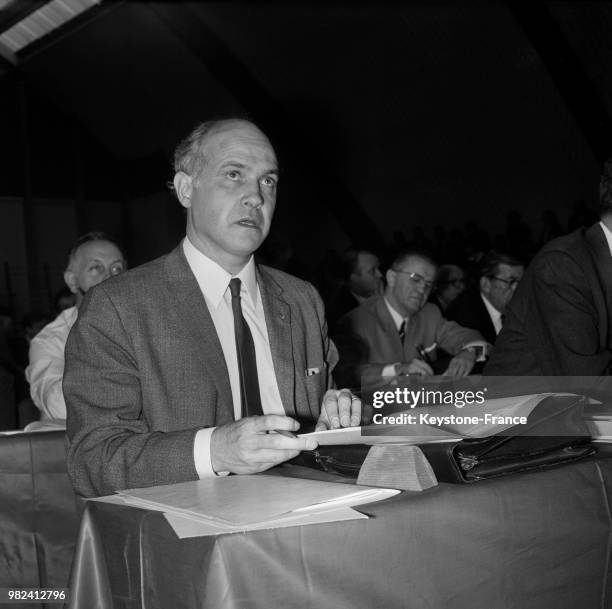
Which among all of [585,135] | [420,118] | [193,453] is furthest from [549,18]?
[193,453]

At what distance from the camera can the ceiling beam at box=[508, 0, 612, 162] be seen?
7.40m

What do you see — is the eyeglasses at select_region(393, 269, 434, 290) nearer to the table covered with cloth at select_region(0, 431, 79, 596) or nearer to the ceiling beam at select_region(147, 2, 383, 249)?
the table covered with cloth at select_region(0, 431, 79, 596)

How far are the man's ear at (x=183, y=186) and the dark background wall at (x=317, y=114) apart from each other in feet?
21.3

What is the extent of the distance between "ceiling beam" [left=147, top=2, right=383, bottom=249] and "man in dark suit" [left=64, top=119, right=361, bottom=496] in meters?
8.80

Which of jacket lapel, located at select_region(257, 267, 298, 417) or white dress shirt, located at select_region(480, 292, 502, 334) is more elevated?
white dress shirt, located at select_region(480, 292, 502, 334)

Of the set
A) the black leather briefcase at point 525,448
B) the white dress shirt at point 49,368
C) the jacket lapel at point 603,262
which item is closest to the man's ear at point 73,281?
the white dress shirt at point 49,368

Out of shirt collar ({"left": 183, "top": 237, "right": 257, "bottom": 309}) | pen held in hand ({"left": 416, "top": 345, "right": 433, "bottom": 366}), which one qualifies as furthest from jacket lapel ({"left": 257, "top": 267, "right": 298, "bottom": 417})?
pen held in hand ({"left": 416, "top": 345, "right": 433, "bottom": 366})

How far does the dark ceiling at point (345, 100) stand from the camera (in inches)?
305

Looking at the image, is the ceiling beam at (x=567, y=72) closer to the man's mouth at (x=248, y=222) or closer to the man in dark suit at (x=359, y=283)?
the man in dark suit at (x=359, y=283)

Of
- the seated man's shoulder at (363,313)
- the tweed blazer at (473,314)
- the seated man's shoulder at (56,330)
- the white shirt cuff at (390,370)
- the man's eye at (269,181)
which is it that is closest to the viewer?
the man's eye at (269,181)

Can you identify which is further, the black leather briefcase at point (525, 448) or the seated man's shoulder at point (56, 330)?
the seated man's shoulder at point (56, 330)

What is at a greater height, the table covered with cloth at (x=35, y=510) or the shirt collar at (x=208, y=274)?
the shirt collar at (x=208, y=274)

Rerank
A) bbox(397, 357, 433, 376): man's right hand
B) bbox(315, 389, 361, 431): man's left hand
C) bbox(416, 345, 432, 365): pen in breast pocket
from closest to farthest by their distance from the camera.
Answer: bbox(315, 389, 361, 431): man's left hand < bbox(397, 357, 433, 376): man's right hand < bbox(416, 345, 432, 365): pen in breast pocket

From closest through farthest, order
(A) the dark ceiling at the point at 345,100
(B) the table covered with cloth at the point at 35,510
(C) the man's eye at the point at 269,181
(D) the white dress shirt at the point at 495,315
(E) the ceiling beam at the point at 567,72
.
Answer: (C) the man's eye at the point at 269,181 → (B) the table covered with cloth at the point at 35,510 → (D) the white dress shirt at the point at 495,315 → (E) the ceiling beam at the point at 567,72 → (A) the dark ceiling at the point at 345,100
